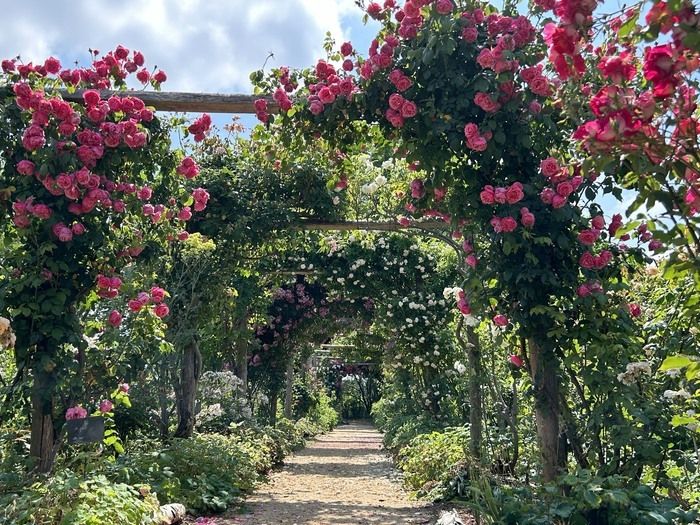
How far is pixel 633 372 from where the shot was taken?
307cm

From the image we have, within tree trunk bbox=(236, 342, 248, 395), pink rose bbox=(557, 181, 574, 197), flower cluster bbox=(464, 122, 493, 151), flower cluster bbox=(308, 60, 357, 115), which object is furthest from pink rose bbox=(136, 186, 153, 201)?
tree trunk bbox=(236, 342, 248, 395)

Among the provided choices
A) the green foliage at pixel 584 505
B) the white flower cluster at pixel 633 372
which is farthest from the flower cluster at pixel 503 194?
the green foliage at pixel 584 505

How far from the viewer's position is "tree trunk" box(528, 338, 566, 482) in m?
3.49

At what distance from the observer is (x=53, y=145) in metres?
3.76

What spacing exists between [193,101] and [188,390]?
12.5ft

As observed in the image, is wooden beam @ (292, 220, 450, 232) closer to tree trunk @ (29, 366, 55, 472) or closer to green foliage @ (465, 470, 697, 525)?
green foliage @ (465, 470, 697, 525)

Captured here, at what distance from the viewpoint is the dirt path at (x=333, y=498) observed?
5.01 meters

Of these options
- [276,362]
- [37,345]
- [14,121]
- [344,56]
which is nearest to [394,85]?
[344,56]

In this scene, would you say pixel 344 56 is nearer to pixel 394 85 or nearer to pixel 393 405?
pixel 394 85

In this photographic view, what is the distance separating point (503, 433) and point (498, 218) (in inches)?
112

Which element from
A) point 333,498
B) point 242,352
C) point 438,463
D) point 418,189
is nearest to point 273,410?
point 242,352

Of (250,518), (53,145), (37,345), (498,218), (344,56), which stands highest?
(344,56)

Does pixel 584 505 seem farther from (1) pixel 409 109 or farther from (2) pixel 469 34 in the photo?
(2) pixel 469 34

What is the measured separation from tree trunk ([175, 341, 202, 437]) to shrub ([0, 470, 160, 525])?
133 inches
